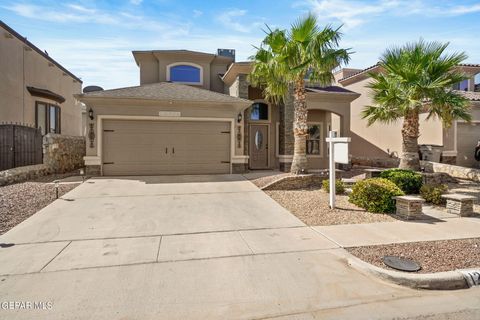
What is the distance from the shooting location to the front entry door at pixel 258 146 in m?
15.8

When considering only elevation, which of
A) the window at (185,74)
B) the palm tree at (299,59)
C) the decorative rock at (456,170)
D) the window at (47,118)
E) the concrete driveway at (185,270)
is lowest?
the concrete driveway at (185,270)

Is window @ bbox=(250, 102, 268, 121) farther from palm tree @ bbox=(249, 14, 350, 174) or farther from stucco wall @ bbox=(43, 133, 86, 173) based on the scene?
stucco wall @ bbox=(43, 133, 86, 173)

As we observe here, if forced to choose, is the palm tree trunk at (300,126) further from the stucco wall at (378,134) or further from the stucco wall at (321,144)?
the stucco wall at (378,134)

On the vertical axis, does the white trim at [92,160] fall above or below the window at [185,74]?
below

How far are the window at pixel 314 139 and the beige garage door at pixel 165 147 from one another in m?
5.18

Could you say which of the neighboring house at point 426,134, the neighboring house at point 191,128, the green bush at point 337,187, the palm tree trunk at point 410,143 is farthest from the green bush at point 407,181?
the neighboring house at point 191,128

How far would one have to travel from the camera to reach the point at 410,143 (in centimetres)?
1049

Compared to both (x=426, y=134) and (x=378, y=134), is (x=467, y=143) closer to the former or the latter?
(x=426, y=134)

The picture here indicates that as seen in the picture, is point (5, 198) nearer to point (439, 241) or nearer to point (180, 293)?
point (180, 293)

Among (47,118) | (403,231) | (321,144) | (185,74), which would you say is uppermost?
(185,74)

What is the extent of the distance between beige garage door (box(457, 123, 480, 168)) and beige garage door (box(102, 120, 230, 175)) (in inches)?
476

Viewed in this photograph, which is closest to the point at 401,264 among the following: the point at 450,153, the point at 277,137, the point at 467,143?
the point at 277,137

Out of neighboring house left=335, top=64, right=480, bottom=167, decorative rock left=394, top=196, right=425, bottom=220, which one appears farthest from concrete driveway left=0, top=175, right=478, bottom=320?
neighboring house left=335, top=64, right=480, bottom=167

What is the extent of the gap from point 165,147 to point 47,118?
8.66m
